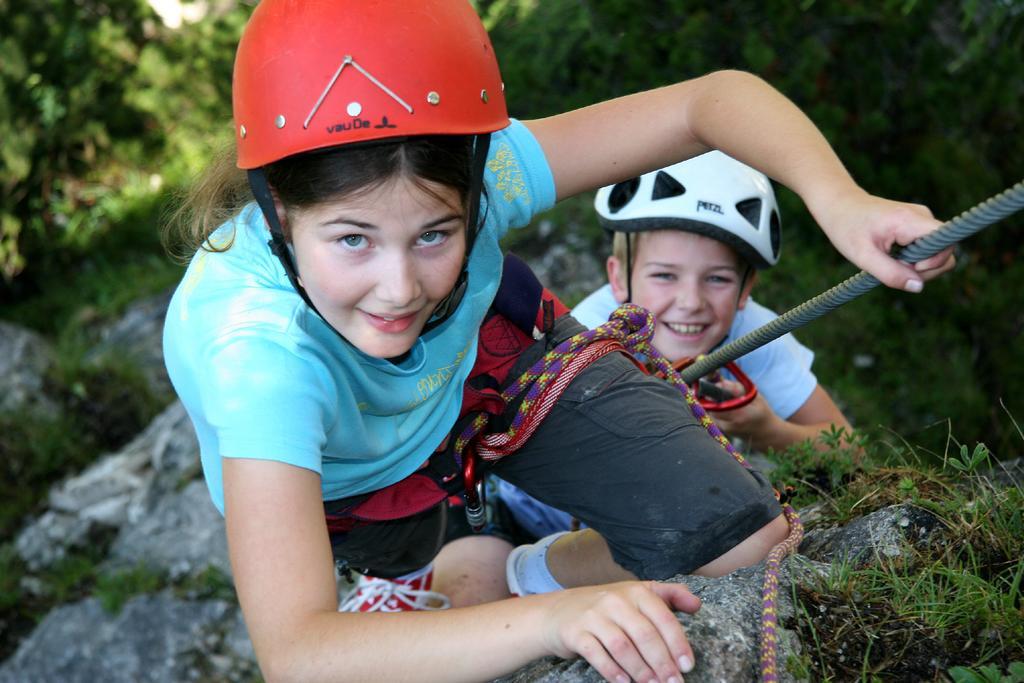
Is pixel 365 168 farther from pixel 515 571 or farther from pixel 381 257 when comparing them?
pixel 515 571

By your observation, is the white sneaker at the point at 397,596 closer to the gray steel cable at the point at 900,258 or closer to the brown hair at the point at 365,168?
the gray steel cable at the point at 900,258

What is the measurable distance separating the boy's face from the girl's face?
165 centimetres

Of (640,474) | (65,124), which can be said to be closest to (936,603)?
(640,474)

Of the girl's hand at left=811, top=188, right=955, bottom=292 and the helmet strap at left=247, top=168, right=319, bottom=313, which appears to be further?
the helmet strap at left=247, top=168, right=319, bottom=313

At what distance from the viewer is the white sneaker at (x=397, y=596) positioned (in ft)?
11.3

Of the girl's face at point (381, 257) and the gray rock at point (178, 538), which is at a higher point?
the girl's face at point (381, 257)

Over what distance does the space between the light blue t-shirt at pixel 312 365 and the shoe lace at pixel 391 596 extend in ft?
2.92

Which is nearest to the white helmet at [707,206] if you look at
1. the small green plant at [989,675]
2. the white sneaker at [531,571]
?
the white sneaker at [531,571]

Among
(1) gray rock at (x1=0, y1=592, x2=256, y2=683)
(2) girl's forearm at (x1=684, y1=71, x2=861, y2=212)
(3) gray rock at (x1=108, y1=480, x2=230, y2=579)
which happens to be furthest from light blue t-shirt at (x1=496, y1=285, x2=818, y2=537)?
(3) gray rock at (x1=108, y1=480, x2=230, y2=579)

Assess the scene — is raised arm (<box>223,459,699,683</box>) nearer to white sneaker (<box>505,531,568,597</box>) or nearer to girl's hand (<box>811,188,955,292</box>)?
girl's hand (<box>811,188,955,292</box>)

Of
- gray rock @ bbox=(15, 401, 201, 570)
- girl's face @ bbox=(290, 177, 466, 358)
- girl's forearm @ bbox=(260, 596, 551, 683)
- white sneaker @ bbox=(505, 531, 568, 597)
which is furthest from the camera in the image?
gray rock @ bbox=(15, 401, 201, 570)

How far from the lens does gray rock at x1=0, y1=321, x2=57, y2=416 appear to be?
21.5 feet

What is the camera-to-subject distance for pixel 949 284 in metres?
6.83

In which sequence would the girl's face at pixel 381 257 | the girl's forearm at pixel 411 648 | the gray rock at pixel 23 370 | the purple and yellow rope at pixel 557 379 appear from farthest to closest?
the gray rock at pixel 23 370 < the purple and yellow rope at pixel 557 379 < the girl's face at pixel 381 257 < the girl's forearm at pixel 411 648
